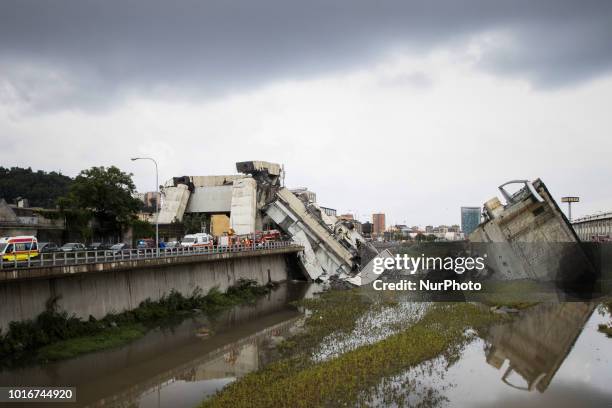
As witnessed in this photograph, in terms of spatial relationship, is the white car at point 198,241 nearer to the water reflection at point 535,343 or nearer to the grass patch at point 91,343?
the grass patch at point 91,343

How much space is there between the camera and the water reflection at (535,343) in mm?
19750

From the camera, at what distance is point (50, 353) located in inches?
791

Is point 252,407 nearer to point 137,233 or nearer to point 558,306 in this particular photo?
point 558,306

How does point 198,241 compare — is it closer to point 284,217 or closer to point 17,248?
point 284,217

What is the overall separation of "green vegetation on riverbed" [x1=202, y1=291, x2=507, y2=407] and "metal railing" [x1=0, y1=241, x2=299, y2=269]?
9879 millimetres

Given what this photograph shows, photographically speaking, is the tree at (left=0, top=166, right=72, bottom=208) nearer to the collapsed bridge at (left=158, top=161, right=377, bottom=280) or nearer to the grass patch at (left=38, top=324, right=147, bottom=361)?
the collapsed bridge at (left=158, top=161, right=377, bottom=280)

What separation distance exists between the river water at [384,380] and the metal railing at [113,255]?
440 cm

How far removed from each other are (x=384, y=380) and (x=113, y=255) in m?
16.2

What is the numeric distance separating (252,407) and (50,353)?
10.2 metres

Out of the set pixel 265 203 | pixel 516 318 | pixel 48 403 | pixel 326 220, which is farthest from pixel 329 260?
pixel 48 403

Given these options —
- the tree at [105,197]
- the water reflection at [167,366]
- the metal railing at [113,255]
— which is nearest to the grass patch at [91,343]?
the water reflection at [167,366]

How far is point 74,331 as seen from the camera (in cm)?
2256

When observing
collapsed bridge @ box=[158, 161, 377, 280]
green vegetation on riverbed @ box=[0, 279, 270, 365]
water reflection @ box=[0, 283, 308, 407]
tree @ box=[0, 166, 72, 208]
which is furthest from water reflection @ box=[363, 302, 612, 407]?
tree @ box=[0, 166, 72, 208]

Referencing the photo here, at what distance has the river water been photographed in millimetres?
16797
